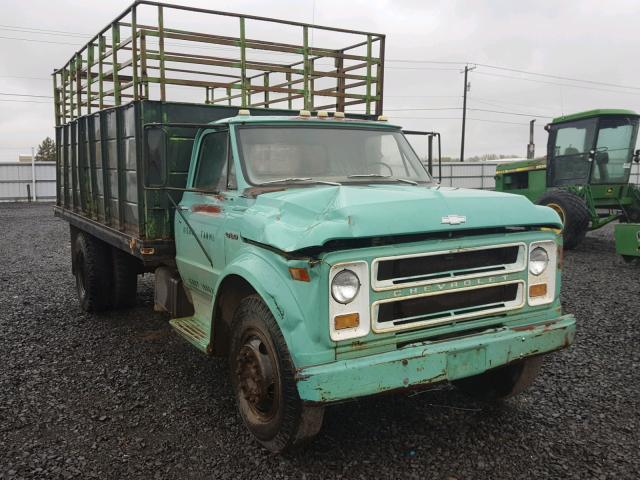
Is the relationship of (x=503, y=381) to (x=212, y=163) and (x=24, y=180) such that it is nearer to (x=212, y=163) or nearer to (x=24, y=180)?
(x=212, y=163)

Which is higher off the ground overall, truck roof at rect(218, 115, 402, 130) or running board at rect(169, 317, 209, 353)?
truck roof at rect(218, 115, 402, 130)

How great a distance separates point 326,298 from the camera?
113 inches

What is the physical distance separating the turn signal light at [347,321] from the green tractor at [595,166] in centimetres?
960

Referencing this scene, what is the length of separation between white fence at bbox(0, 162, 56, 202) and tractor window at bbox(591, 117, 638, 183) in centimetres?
2649

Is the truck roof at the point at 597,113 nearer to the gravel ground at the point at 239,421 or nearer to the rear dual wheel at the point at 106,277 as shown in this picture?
the gravel ground at the point at 239,421

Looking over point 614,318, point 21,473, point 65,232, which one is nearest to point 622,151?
point 614,318

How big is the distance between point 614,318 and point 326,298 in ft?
15.5

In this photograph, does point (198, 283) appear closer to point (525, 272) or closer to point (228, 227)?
point (228, 227)

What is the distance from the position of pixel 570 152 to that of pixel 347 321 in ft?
36.7

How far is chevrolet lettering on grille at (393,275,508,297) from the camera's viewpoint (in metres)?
3.04

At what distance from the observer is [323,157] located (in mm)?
4258

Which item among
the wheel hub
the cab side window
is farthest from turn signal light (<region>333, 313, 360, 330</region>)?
the cab side window

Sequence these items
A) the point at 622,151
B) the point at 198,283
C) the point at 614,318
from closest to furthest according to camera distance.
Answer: the point at 198,283 → the point at 614,318 → the point at 622,151

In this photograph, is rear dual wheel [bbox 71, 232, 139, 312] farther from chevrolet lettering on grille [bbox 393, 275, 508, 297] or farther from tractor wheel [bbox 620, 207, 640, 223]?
tractor wheel [bbox 620, 207, 640, 223]
